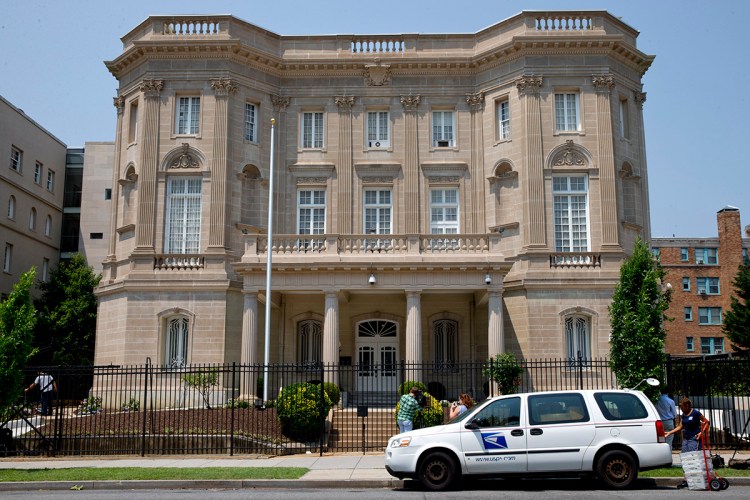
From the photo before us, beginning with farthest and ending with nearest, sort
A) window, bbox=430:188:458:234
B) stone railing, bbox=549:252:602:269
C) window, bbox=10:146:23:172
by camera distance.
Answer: window, bbox=10:146:23:172, window, bbox=430:188:458:234, stone railing, bbox=549:252:602:269

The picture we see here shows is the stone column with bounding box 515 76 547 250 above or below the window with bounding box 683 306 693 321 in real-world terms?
above

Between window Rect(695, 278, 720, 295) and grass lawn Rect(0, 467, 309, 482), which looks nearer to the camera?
grass lawn Rect(0, 467, 309, 482)

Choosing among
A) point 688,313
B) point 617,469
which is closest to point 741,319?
point 688,313

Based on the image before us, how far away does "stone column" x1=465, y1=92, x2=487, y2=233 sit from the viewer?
1323 inches

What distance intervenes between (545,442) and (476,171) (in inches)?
808

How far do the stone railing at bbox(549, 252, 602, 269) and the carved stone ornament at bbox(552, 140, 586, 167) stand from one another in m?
3.89

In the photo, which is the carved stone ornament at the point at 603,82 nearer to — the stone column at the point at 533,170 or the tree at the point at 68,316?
the stone column at the point at 533,170

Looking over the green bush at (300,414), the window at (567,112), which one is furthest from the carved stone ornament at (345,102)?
the green bush at (300,414)

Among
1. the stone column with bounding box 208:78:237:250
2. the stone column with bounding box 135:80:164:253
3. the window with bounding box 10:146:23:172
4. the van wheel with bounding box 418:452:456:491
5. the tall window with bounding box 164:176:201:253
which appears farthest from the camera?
Result: the window with bounding box 10:146:23:172

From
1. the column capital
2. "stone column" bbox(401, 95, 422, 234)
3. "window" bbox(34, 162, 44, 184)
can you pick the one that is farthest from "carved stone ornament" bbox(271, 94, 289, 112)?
"window" bbox(34, 162, 44, 184)

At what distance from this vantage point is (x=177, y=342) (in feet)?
104

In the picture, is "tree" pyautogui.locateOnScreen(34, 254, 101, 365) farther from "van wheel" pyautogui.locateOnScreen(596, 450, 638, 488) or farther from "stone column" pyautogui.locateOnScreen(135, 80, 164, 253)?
"van wheel" pyautogui.locateOnScreen(596, 450, 638, 488)

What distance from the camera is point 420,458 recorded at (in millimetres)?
15172

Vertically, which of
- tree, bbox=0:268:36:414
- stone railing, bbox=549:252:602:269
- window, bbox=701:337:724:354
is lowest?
tree, bbox=0:268:36:414
